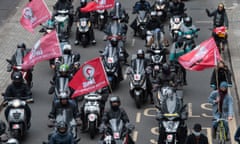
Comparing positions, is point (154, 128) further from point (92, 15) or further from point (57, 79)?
point (92, 15)

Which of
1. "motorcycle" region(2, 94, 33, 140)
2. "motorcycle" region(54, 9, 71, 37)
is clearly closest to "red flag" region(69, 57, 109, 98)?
"motorcycle" region(2, 94, 33, 140)

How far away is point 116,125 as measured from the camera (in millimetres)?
20922

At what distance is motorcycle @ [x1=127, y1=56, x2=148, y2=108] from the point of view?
2489cm

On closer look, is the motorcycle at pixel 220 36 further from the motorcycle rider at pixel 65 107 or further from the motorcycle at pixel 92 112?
the motorcycle rider at pixel 65 107

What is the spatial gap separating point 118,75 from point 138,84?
1.88 m

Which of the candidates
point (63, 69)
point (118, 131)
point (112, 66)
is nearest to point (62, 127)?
point (118, 131)

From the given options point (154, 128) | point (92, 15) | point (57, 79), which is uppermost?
point (92, 15)

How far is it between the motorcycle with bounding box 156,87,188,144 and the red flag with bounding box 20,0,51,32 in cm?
693

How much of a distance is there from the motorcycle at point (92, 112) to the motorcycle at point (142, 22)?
32.0 feet

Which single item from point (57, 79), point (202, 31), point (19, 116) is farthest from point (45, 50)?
point (202, 31)

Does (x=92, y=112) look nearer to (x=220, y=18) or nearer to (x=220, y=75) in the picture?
(x=220, y=75)

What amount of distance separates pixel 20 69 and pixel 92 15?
8.43m

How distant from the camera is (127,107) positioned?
82.8 ft

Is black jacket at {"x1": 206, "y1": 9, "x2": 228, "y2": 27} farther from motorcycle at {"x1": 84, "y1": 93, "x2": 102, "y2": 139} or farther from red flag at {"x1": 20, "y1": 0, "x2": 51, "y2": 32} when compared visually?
motorcycle at {"x1": 84, "y1": 93, "x2": 102, "y2": 139}
